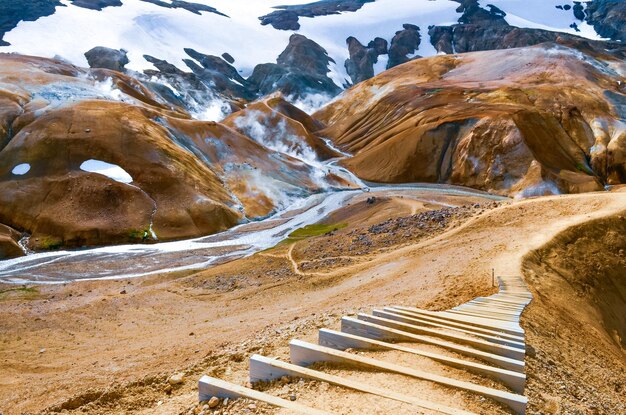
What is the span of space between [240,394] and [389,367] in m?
1.79

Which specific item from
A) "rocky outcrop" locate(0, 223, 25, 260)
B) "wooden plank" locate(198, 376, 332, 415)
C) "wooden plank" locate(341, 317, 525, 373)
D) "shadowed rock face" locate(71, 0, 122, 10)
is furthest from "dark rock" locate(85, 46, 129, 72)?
"wooden plank" locate(198, 376, 332, 415)

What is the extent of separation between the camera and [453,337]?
277 inches

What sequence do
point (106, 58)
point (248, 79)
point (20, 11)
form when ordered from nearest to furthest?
point (106, 58) → point (20, 11) → point (248, 79)

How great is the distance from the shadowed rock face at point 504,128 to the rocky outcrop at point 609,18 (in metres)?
89.0

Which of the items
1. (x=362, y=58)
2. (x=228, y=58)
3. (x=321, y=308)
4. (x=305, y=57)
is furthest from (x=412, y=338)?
(x=362, y=58)

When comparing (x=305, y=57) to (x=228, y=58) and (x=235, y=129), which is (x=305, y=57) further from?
(x=235, y=129)

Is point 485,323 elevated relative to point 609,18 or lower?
lower

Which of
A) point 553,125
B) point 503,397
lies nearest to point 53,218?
point 503,397

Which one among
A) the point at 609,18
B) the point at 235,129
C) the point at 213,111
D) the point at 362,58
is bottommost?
the point at 235,129

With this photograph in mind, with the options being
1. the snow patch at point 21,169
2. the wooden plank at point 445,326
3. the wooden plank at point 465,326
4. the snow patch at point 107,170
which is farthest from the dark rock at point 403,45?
the wooden plank at point 445,326

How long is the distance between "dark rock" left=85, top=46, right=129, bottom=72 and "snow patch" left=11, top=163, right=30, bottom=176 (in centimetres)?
8176

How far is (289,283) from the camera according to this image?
22.6 meters

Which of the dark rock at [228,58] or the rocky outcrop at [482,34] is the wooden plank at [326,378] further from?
the dark rock at [228,58]

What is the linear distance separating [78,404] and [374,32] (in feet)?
649
